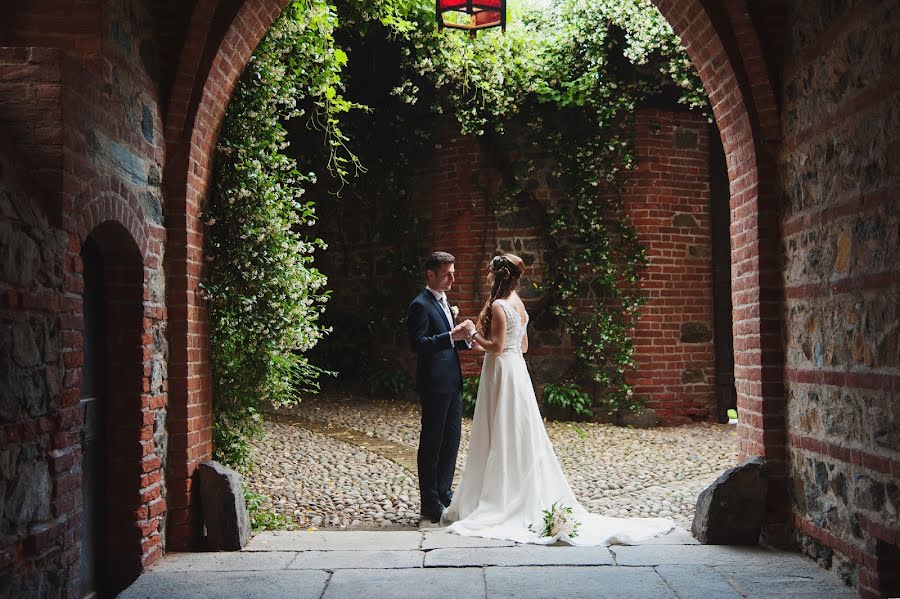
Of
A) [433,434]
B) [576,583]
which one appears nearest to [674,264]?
[433,434]

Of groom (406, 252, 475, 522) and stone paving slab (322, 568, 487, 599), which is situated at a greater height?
groom (406, 252, 475, 522)

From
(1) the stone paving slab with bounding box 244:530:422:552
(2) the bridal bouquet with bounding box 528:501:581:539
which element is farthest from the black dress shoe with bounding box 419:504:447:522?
(2) the bridal bouquet with bounding box 528:501:581:539

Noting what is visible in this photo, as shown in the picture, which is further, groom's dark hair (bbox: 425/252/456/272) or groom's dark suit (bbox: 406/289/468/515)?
groom's dark hair (bbox: 425/252/456/272)

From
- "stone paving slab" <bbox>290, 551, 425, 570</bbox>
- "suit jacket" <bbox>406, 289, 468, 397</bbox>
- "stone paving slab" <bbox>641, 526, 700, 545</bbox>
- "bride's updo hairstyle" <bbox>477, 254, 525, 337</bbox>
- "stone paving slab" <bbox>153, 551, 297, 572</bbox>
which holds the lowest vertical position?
"stone paving slab" <bbox>641, 526, 700, 545</bbox>

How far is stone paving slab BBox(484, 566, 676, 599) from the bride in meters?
0.67

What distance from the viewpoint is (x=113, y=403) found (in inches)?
171

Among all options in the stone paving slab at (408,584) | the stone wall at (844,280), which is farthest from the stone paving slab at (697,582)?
the stone paving slab at (408,584)

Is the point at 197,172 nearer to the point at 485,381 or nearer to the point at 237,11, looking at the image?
the point at 237,11

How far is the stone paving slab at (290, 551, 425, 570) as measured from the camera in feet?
14.3

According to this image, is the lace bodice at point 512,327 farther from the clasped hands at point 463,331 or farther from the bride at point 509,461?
the clasped hands at point 463,331

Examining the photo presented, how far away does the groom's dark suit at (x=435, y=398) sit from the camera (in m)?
5.49

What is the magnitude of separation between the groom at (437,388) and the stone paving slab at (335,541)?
0.46 meters

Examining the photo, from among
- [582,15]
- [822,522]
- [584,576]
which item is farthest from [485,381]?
[582,15]

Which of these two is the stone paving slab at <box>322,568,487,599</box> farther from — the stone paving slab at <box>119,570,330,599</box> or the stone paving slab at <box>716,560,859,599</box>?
the stone paving slab at <box>716,560,859,599</box>
